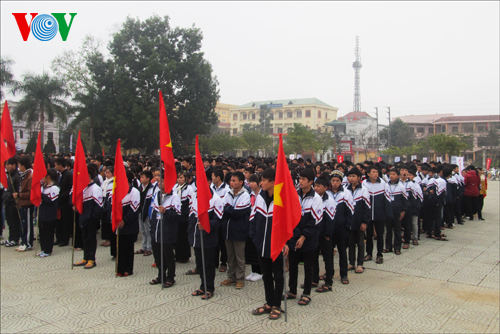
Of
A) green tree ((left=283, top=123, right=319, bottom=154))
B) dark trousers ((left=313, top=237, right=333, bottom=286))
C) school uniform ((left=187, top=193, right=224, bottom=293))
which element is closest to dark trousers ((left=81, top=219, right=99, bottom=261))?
school uniform ((left=187, top=193, right=224, bottom=293))

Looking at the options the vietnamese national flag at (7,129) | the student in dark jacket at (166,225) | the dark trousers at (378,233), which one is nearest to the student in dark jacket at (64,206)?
the vietnamese national flag at (7,129)

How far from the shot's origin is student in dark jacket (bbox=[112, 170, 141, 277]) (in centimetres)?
687

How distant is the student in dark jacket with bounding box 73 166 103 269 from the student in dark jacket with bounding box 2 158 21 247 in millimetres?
2538

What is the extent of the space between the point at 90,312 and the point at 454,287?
5.47 metres

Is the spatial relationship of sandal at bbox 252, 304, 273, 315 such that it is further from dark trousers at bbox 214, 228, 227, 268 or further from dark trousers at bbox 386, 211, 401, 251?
dark trousers at bbox 386, 211, 401, 251

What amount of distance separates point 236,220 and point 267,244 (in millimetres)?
1285

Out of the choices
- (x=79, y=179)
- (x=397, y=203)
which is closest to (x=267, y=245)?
(x=79, y=179)

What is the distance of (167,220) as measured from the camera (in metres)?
6.21

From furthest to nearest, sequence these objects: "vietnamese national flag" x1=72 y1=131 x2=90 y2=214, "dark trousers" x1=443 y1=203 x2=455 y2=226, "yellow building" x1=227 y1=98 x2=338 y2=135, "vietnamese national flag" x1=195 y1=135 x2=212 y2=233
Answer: "yellow building" x1=227 y1=98 x2=338 y2=135 → "dark trousers" x1=443 y1=203 x2=455 y2=226 → "vietnamese national flag" x1=72 y1=131 x2=90 y2=214 → "vietnamese national flag" x1=195 y1=135 x2=212 y2=233

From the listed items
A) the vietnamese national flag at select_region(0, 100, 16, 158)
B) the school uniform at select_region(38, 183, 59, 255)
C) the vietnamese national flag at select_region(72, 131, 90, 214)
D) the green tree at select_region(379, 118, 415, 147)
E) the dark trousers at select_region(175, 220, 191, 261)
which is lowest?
the dark trousers at select_region(175, 220, 191, 261)

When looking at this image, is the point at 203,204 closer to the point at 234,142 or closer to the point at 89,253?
the point at 89,253

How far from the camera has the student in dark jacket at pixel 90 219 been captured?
752 centimetres

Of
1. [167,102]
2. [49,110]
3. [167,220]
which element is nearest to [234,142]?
[167,102]

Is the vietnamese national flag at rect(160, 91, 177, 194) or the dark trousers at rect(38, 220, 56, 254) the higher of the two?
the vietnamese national flag at rect(160, 91, 177, 194)
